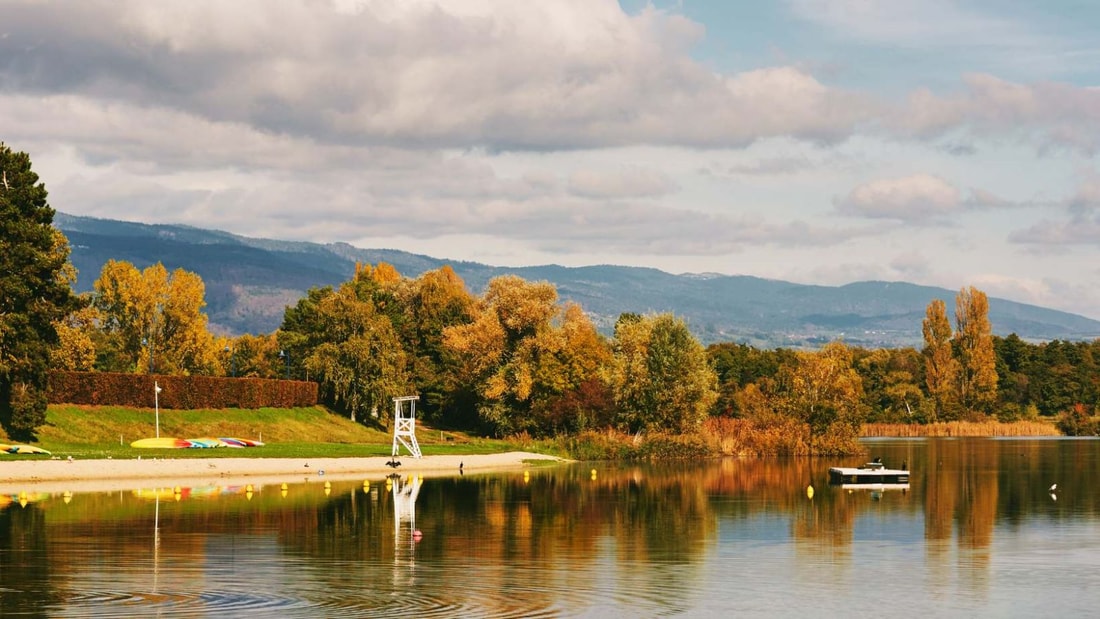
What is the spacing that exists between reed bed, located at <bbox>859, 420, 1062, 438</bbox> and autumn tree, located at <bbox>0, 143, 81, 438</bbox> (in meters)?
106

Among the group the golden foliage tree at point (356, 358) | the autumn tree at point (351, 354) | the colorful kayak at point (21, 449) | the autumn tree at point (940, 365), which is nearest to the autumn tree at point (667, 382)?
the golden foliage tree at point (356, 358)

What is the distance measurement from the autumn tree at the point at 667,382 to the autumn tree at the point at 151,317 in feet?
157

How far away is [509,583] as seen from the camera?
35.6 m

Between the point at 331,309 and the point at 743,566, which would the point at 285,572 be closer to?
the point at 743,566

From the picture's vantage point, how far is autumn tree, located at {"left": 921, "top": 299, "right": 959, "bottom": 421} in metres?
172

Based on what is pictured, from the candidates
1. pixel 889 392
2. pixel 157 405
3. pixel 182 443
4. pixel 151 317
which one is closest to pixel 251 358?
pixel 151 317

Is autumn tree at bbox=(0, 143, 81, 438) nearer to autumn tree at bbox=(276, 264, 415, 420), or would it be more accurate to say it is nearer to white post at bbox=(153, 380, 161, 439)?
white post at bbox=(153, 380, 161, 439)

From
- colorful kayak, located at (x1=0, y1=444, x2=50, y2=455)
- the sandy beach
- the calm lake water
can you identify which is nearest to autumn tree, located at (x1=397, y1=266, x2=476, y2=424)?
the sandy beach

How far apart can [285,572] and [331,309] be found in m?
87.6

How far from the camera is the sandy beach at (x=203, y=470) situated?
229ft

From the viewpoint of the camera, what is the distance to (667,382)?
110 m

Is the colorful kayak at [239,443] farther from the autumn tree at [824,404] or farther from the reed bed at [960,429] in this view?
the reed bed at [960,429]

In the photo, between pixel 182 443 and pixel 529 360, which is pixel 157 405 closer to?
pixel 182 443

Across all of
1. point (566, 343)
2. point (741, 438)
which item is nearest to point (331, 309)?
point (566, 343)
